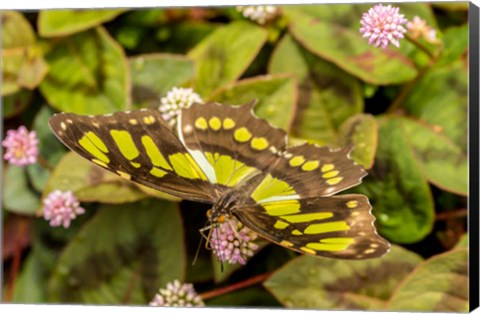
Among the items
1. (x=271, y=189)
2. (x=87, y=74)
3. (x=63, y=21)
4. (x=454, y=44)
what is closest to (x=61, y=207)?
(x=87, y=74)

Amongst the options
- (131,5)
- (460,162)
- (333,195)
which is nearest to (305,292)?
(333,195)

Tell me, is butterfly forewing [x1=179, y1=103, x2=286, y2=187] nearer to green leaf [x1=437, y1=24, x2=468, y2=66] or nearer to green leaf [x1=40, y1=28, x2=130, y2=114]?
green leaf [x1=40, y1=28, x2=130, y2=114]

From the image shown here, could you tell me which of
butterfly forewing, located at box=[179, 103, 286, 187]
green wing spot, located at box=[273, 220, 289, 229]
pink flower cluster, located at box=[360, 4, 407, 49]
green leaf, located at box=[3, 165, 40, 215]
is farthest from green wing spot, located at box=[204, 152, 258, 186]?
Answer: green leaf, located at box=[3, 165, 40, 215]

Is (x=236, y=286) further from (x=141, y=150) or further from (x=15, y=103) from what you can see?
(x=15, y=103)

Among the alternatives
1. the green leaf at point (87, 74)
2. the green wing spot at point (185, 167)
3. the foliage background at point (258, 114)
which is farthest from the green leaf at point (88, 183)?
the green wing spot at point (185, 167)

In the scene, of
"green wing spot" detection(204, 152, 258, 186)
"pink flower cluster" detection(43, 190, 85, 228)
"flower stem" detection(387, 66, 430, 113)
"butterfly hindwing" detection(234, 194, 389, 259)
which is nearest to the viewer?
"butterfly hindwing" detection(234, 194, 389, 259)

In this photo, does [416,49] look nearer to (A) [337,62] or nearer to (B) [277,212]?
(A) [337,62]

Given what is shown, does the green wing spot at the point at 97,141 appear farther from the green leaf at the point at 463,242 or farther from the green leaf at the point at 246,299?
the green leaf at the point at 463,242
